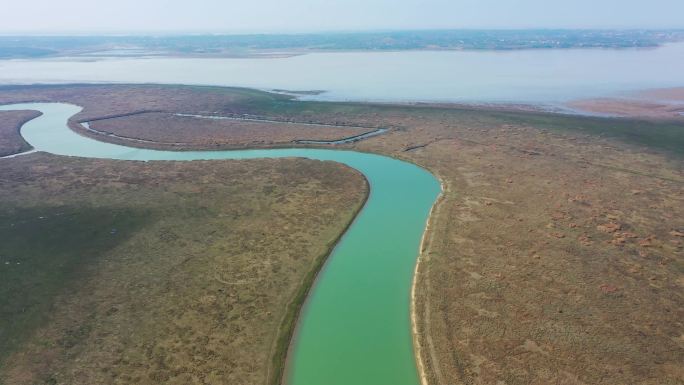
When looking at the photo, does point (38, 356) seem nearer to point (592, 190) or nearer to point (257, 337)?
point (257, 337)

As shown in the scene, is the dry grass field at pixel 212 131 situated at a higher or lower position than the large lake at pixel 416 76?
lower

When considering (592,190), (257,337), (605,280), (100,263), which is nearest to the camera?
(257,337)

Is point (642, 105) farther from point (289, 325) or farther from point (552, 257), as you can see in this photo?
point (289, 325)

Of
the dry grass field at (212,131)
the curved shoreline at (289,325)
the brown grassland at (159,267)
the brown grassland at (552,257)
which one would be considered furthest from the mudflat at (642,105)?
the curved shoreline at (289,325)

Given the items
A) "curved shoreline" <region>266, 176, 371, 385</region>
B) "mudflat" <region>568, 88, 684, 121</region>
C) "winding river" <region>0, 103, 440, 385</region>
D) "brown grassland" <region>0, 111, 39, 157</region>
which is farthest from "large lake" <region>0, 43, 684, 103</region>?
"curved shoreline" <region>266, 176, 371, 385</region>

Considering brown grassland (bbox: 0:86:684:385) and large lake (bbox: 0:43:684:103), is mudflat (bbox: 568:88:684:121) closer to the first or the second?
large lake (bbox: 0:43:684:103)

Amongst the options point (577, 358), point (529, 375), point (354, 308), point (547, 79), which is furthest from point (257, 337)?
point (547, 79)

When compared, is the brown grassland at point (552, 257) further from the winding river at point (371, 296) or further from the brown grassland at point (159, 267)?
the brown grassland at point (159, 267)

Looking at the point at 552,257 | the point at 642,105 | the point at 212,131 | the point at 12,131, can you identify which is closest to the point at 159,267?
the point at 552,257
